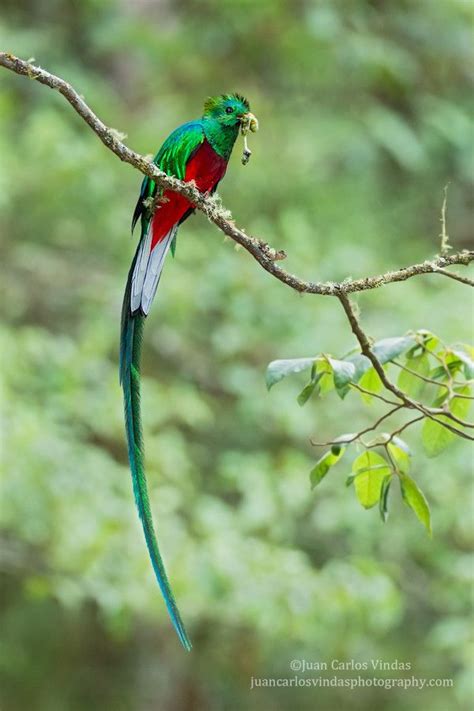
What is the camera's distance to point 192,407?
156 inches

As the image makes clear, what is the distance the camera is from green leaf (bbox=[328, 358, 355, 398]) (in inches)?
52.1

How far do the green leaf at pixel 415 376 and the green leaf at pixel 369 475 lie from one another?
0.13 meters

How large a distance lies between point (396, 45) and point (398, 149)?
710 millimetres

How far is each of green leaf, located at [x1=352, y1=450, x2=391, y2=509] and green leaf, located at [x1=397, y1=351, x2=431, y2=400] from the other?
134 millimetres

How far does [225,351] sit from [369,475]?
2787mm

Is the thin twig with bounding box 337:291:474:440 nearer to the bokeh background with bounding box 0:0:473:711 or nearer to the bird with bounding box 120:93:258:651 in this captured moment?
the bird with bounding box 120:93:258:651

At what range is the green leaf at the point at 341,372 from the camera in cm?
132

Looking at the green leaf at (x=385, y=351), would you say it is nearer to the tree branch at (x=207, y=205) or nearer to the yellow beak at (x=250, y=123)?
the tree branch at (x=207, y=205)

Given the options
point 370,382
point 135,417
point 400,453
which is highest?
point 370,382

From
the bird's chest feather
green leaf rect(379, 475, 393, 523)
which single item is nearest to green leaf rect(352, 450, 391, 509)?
green leaf rect(379, 475, 393, 523)

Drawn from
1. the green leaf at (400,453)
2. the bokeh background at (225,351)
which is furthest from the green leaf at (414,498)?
the bokeh background at (225,351)

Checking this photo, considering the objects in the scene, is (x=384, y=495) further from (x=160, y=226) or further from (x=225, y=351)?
(x=225, y=351)

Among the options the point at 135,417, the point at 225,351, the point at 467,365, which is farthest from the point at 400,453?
the point at 225,351

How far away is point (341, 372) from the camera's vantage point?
1.33 metres
